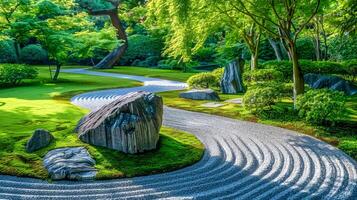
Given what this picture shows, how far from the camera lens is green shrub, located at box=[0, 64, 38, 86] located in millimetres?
24422

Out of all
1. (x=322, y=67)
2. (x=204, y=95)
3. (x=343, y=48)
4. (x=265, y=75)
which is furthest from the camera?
(x=343, y=48)

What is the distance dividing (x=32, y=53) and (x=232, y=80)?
93.3ft

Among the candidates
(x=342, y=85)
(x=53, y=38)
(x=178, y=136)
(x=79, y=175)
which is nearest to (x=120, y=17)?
(x=53, y=38)

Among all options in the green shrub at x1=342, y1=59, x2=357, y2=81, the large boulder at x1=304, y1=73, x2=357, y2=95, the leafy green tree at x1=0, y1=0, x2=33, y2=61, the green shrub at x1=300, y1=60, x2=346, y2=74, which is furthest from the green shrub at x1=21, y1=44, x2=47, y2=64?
the green shrub at x1=342, y1=59, x2=357, y2=81

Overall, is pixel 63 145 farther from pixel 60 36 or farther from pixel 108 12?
pixel 108 12

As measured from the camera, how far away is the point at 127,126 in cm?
983

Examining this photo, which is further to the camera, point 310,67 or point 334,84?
point 310,67

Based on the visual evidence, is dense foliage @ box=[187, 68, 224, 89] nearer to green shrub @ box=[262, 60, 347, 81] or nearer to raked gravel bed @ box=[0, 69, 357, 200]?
green shrub @ box=[262, 60, 347, 81]

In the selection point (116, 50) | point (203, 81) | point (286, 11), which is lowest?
point (203, 81)

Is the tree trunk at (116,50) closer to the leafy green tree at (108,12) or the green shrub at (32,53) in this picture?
the leafy green tree at (108,12)

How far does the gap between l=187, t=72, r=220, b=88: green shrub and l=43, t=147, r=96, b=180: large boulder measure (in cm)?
1514

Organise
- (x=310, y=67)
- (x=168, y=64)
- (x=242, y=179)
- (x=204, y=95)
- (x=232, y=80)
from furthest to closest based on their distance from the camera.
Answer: (x=168, y=64) < (x=310, y=67) < (x=232, y=80) < (x=204, y=95) < (x=242, y=179)

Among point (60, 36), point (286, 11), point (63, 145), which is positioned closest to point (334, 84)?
point (286, 11)

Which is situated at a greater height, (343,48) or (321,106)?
(343,48)
